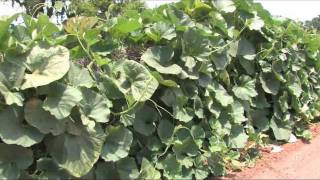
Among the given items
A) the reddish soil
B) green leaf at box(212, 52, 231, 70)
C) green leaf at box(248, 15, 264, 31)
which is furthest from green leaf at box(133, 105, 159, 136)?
green leaf at box(248, 15, 264, 31)

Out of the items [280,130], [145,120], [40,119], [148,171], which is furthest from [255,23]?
[40,119]

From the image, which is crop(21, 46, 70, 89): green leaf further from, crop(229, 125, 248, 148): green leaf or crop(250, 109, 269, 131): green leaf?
crop(250, 109, 269, 131): green leaf

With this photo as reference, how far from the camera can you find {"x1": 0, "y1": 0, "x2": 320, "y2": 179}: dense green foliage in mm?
3342

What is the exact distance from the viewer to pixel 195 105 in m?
4.55

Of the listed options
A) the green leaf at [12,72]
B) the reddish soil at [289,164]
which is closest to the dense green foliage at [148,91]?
the green leaf at [12,72]

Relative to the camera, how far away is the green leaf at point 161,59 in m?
4.14

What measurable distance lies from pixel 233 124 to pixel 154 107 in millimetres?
1120

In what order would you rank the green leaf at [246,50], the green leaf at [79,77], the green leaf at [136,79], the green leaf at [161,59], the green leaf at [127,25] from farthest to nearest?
the green leaf at [246,50] < the green leaf at [161,59] < the green leaf at [127,25] < the green leaf at [136,79] < the green leaf at [79,77]

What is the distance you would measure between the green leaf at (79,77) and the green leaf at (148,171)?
0.82m

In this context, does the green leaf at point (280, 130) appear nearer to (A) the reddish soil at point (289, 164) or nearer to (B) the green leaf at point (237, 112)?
(A) the reddish soil at point (289, 164)

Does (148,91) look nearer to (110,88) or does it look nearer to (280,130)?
(110,88)

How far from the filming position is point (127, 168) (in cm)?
387

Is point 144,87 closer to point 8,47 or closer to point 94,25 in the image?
point 94,25

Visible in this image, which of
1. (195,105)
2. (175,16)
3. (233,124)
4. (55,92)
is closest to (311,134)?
(233,124)
